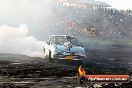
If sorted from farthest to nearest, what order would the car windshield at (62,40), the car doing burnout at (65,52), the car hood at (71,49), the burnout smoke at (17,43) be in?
1. the burnout smoke at (17,43)
2. the car windshield at (62,40)
3. the car hood at (71,49)
4. the car doing burnout at (65,52)

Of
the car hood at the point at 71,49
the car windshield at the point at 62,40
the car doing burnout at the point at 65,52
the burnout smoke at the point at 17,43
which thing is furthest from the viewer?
the burnout smoke at the point at 17,43

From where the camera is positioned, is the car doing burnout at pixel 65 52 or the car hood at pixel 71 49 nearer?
the car doing burnout at pixel 65 52

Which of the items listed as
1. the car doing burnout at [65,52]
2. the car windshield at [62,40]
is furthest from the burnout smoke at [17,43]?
the car doing burnout at [65,52]

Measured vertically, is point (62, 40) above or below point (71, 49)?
above

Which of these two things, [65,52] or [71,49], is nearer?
[65,52]

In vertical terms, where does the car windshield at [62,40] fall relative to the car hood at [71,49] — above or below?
above

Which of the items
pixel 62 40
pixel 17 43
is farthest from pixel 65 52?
pixel 17 43

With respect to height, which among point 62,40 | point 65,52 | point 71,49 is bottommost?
point 65,52

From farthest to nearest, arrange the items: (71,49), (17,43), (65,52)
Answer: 1. (17,43)
2. (71,49)
3. (65,52)

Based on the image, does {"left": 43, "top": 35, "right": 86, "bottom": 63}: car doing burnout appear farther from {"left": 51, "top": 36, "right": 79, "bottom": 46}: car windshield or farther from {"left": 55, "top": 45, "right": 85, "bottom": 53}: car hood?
{"left": 51, "top": 36, "right": 79, "bottom": 46}: car windshield

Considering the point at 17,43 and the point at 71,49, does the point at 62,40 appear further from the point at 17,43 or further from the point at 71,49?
the point at 17,43

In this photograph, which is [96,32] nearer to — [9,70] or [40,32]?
[40,32]

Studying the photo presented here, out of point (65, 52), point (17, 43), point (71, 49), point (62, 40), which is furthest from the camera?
point (17, 43)

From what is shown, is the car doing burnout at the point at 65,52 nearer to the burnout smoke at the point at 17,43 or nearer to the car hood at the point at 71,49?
the car hood at the point at 71,49
